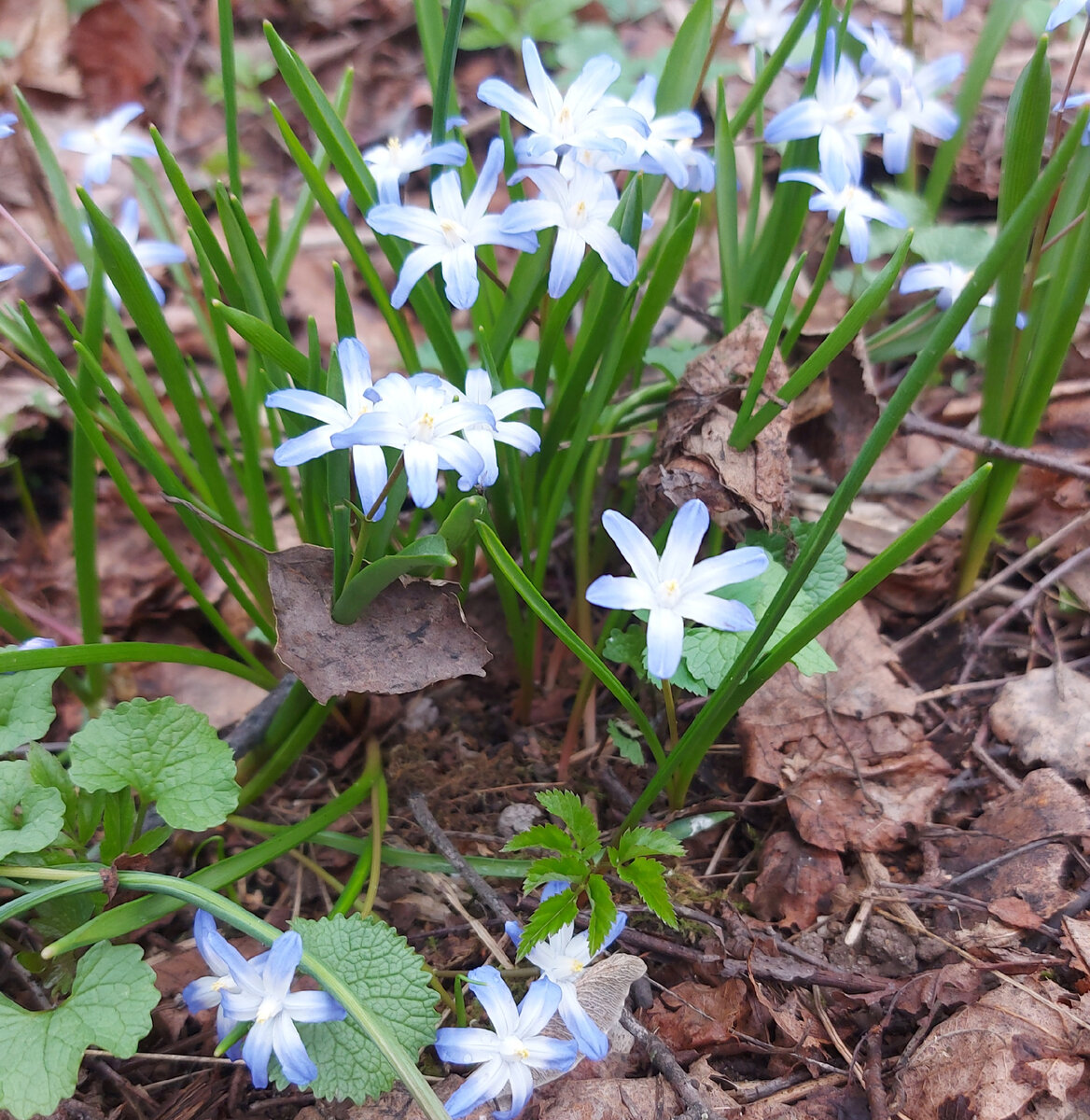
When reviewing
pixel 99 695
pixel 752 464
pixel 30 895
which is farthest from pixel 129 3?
pixel 30 895

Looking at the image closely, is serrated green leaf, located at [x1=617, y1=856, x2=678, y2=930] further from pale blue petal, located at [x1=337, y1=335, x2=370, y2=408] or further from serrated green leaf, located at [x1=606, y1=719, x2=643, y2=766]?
pale blue petal, located at [x1=337, y1=335, x2=370, y2=408]

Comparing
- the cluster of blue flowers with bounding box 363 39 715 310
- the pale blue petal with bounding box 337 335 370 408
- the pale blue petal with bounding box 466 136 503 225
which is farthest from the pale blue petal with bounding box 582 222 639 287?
the pale blue petal with bounding box 337 335 370 408

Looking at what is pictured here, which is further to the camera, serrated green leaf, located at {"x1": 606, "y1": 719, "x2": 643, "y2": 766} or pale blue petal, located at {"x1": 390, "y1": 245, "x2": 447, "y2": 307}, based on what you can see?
serrated green leaf, located at {"x1": 606, "y1": 719, "x2": 643, "y2": 766}

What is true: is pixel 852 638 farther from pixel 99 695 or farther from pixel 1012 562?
pixel 99 695

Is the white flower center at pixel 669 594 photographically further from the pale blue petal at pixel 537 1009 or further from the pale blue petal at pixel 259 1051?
the pale blue petal at pixel 259 1051

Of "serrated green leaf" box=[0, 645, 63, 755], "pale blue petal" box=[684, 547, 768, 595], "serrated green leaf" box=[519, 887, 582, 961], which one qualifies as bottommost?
"serrated green leaf" box=[519, 887, 582, 961]

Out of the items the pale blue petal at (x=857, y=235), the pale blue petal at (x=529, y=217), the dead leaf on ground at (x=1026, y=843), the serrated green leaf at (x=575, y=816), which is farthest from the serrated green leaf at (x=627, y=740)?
the pale blue petal at (x=857, y=235)

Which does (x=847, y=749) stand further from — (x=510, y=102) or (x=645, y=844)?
(x=510, y=102)
